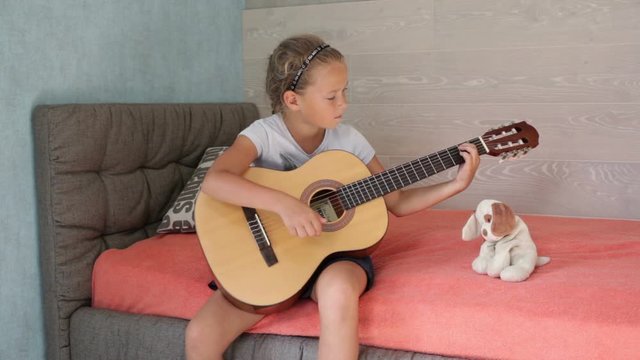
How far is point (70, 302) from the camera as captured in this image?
6.43 feet

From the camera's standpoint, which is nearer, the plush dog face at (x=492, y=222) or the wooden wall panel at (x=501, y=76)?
the plush dog face at (x=492, y=222)

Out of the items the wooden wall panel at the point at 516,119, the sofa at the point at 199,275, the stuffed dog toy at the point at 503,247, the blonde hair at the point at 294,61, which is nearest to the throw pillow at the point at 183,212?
the sofa at the point at 199,275

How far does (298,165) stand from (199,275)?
365 mm

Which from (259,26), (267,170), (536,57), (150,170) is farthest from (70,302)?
(536,57)

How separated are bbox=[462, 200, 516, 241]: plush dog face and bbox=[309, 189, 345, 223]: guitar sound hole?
0.31 m

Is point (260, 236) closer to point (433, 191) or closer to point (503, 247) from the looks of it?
point (433, 191)

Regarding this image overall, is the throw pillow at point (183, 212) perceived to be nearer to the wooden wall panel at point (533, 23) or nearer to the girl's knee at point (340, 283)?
the girl's knee at point (340, 283)

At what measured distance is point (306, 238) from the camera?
1684 mm

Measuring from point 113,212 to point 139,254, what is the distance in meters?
0.15

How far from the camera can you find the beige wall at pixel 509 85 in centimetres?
234

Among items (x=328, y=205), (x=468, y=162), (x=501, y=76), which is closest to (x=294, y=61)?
(x=328, y=205)

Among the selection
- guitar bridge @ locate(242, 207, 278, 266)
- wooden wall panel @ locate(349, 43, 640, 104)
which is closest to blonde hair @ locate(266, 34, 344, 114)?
guitar bridge @ locate(242, 207, 278, 266)

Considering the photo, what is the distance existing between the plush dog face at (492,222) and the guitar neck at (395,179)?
5.1 inches

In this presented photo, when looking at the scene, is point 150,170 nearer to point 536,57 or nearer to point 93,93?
point 93,93
